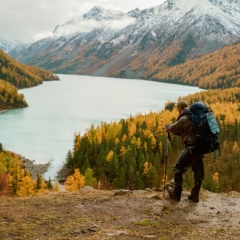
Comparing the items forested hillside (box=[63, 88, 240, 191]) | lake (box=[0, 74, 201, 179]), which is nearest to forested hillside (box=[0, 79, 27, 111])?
lake (box=[0, 74, 201, 179])

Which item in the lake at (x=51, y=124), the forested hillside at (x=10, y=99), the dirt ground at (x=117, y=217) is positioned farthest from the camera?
the forested hillside at (x=10, y=99)

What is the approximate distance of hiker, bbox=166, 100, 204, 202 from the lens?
49.6 feet

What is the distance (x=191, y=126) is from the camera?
15.0m

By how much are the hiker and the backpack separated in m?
0.31

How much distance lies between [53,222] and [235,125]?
103520 mm

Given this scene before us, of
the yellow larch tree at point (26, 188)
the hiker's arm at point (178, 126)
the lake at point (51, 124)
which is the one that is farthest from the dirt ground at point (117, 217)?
the lake at point (51, 124)

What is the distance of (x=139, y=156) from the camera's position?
82000mm

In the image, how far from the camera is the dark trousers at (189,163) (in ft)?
50.6

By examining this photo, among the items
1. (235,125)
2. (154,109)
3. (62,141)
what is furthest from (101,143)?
(154,109)

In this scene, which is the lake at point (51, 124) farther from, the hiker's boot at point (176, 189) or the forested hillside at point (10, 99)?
the hiker's boot at point (176, 189)

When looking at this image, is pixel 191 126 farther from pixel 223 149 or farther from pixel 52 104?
pixel 52 104

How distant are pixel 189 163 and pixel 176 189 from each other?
4.91ft

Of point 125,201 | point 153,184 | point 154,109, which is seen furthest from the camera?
point 154,109

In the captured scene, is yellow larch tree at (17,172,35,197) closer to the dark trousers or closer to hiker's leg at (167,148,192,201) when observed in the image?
hiker's leg at (167,148,192,201)
